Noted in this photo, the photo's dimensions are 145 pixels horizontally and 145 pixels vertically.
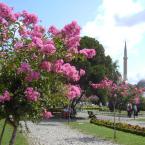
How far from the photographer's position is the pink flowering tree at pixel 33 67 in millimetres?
8477

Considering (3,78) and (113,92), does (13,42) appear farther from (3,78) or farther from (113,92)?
(113,92)

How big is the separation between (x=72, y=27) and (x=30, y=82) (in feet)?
4.42

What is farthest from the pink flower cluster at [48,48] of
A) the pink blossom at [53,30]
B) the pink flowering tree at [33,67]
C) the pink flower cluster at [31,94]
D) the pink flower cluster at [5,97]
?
the pink flower cluster at [5,97]

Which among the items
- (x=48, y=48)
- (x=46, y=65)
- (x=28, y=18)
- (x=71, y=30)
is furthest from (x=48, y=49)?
(x=28, y=18)

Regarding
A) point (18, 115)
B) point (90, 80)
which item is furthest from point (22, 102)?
point (90, 80)

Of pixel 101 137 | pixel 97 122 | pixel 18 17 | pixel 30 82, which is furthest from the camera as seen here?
pixel 97 122

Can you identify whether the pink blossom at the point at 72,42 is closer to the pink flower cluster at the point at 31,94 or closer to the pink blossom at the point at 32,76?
the pink blossom at the point at 32,76

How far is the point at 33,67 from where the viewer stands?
8.52 m

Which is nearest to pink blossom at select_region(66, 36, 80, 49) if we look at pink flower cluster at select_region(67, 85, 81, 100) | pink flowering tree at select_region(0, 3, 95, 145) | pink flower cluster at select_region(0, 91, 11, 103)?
pink flowering tree at select_region(0, 3, 95, 145)

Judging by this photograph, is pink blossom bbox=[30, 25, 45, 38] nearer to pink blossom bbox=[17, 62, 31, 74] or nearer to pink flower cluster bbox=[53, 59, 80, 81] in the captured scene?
pink flower cluster bbox=[53, 59, 80, 81]

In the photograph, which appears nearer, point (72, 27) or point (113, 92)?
point (72, 27)

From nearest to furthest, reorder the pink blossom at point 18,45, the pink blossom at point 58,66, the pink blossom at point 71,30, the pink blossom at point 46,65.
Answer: the pink blossom at point 46,65
the pink blossom at point 58,66
the pink blossom at point 18,45
the pink blossom at point 71,30

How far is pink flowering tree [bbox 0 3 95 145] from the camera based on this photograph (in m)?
8.48

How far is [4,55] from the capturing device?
8.88 meters
